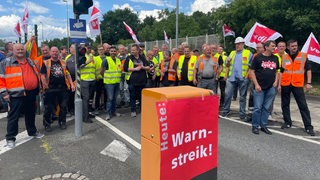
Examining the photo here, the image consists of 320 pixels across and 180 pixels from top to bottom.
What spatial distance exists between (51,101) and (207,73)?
3937 mm

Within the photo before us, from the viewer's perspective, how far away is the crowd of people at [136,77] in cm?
661

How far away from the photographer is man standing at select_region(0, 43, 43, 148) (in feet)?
21.2

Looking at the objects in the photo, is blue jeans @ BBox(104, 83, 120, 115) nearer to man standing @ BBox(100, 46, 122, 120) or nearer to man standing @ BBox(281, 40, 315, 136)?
man standing @ BBox(100, 46, 122, 120)

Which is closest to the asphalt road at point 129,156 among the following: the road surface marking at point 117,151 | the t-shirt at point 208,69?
the road surface marking at point 117,151

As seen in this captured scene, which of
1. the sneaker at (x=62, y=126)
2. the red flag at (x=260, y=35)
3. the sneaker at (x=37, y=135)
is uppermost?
the red flag at (x=260, y=35)

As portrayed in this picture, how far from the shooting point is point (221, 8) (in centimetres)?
2039

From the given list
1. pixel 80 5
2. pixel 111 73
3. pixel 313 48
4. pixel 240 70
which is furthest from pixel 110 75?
pixel 313 48

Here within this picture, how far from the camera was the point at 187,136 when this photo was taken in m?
3.32

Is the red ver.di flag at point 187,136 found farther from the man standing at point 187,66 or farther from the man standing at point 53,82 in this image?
the man standing at point 187,66

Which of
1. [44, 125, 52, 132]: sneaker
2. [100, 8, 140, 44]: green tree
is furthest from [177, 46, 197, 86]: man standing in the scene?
[100, 8, 140, 44]: green tree

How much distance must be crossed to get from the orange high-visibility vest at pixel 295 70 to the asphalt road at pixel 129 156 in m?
1.11

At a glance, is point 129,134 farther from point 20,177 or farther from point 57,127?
point 20,177

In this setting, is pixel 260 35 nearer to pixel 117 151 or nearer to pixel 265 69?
pixel 265 69

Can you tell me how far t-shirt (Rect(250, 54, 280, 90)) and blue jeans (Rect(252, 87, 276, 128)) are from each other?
0.53ft
